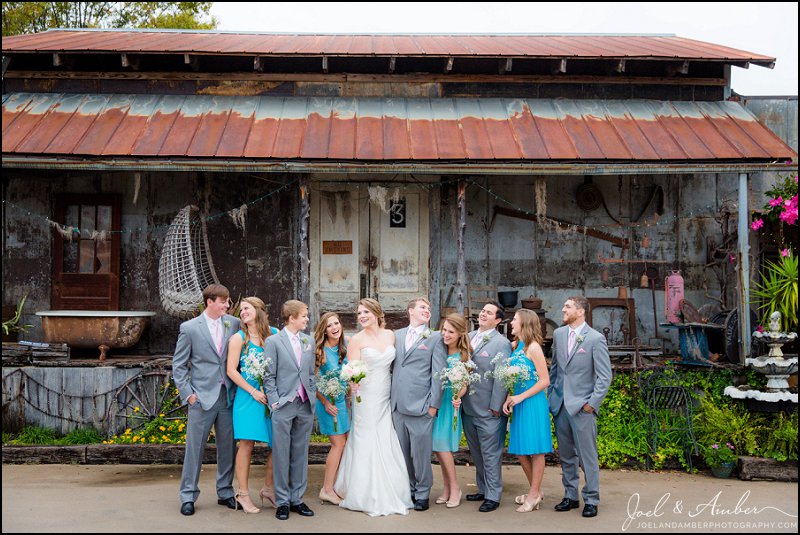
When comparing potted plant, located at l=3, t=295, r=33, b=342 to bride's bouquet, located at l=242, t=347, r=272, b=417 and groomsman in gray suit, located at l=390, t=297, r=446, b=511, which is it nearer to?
bride's bouquet, located at l=242, t=347, r=272, b=417

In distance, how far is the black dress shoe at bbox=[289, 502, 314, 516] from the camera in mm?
7254

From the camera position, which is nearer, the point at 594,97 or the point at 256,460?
the point at 256,460

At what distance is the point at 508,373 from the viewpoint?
24.1ft

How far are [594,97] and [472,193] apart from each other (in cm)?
261

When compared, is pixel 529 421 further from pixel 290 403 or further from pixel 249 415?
pixel 249 415

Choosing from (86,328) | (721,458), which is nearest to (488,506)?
(721,458)

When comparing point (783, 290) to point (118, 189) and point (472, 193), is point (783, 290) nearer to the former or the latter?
point (472, 193)

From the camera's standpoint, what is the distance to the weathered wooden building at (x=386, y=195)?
12398 millimetres

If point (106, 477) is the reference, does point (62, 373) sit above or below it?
above

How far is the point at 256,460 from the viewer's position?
9.96 meters

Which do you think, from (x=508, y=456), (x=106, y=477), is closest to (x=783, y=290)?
(x=508, y=456)

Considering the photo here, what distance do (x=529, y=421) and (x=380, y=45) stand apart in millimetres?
8202

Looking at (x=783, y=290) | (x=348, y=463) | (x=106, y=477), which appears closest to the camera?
(x=348, y=463)

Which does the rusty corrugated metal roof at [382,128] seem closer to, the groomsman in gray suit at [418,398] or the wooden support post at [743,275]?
the wooden support post at [743,275]
